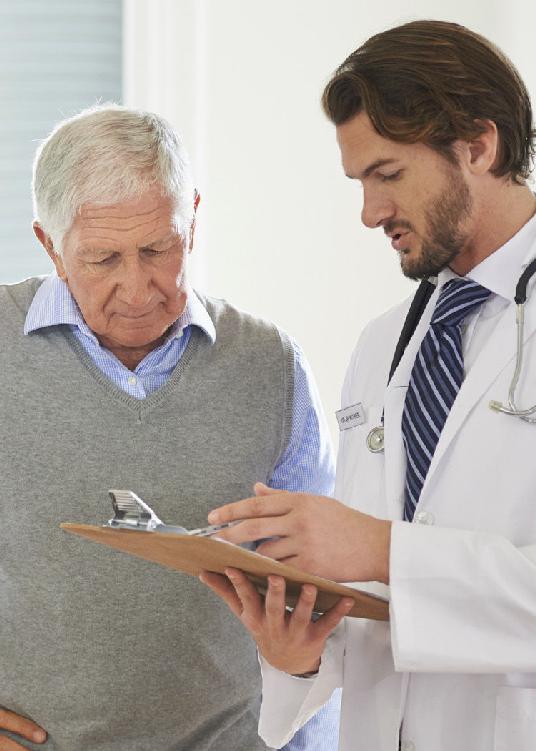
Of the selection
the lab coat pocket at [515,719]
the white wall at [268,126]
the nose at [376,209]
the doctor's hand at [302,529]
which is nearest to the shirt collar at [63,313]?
the nose at [376,209]

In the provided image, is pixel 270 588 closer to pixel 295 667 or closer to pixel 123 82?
pixel 295 667

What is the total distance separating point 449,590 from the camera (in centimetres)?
123

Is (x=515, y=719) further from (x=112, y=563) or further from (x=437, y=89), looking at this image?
(x=437, y=89)

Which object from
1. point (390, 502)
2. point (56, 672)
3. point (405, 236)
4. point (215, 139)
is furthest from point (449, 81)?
point (215, 139)

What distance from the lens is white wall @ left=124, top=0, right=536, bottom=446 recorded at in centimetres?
266

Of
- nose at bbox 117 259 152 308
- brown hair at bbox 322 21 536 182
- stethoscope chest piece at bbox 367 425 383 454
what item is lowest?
stethoscope chest piece at bbox 367 425 383 454

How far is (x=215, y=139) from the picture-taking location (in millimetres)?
2672

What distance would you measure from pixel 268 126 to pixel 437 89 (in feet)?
4.30

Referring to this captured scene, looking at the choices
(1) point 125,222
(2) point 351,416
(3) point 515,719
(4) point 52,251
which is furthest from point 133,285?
(3) point 515,719

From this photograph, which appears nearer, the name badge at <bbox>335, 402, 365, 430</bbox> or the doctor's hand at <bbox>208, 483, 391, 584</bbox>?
the doctor's hand at <bbox>208, 483, 391, 584</bbox>

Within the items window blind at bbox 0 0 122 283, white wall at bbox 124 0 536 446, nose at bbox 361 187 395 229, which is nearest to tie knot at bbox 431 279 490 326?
nose at bbox 361 187 395 229

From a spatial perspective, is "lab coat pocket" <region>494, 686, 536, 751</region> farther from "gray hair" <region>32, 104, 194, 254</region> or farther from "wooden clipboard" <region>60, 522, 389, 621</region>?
"gray hair" <region>32, 104, 194, 254</region>

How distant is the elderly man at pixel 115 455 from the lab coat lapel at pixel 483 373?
46cm

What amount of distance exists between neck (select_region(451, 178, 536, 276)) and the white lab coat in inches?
4.5
